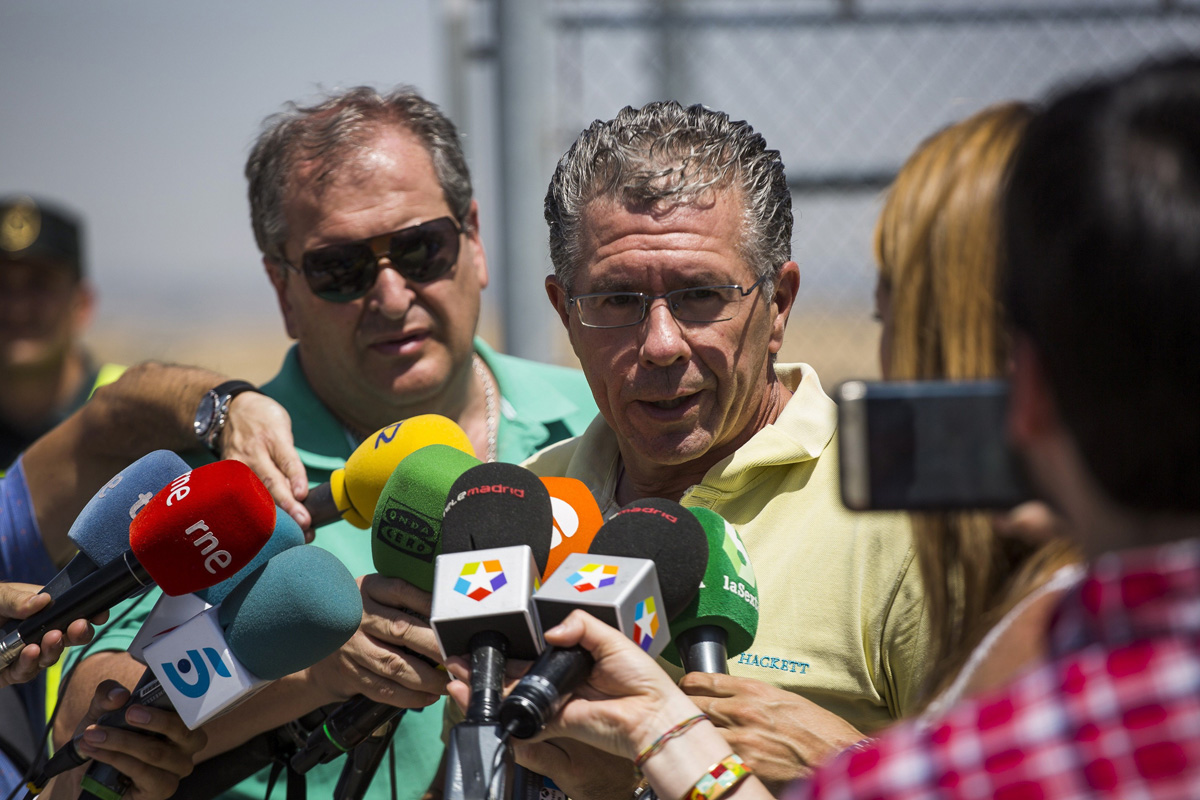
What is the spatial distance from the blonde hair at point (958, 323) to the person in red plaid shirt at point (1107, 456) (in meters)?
0.29

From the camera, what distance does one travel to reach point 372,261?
2.89 meters

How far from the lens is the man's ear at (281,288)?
3.08m

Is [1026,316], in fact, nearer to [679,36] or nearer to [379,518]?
[379,518]

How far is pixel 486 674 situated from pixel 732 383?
928 mm

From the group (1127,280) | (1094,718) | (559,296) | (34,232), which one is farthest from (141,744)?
(34,232)

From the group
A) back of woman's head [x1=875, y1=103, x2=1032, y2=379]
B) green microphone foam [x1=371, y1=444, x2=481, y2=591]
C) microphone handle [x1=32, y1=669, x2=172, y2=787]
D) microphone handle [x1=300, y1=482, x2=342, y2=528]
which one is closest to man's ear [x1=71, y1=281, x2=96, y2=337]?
microphone handle [x1=300, y1=482, x2=342, y2=528]

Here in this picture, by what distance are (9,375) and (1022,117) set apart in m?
4.93

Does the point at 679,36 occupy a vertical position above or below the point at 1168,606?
above

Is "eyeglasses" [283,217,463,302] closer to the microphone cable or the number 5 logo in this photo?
the microphone cable

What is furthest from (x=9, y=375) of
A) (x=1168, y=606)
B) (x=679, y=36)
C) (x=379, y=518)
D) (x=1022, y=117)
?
(x=1168, y=606)

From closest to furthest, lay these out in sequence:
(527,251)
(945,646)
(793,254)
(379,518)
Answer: (945,646) < (379,518) < (793,254) < (527,251)

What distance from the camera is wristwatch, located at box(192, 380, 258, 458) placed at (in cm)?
262

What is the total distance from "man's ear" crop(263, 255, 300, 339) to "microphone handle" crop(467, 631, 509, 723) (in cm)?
181

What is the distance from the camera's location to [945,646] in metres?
1.32
